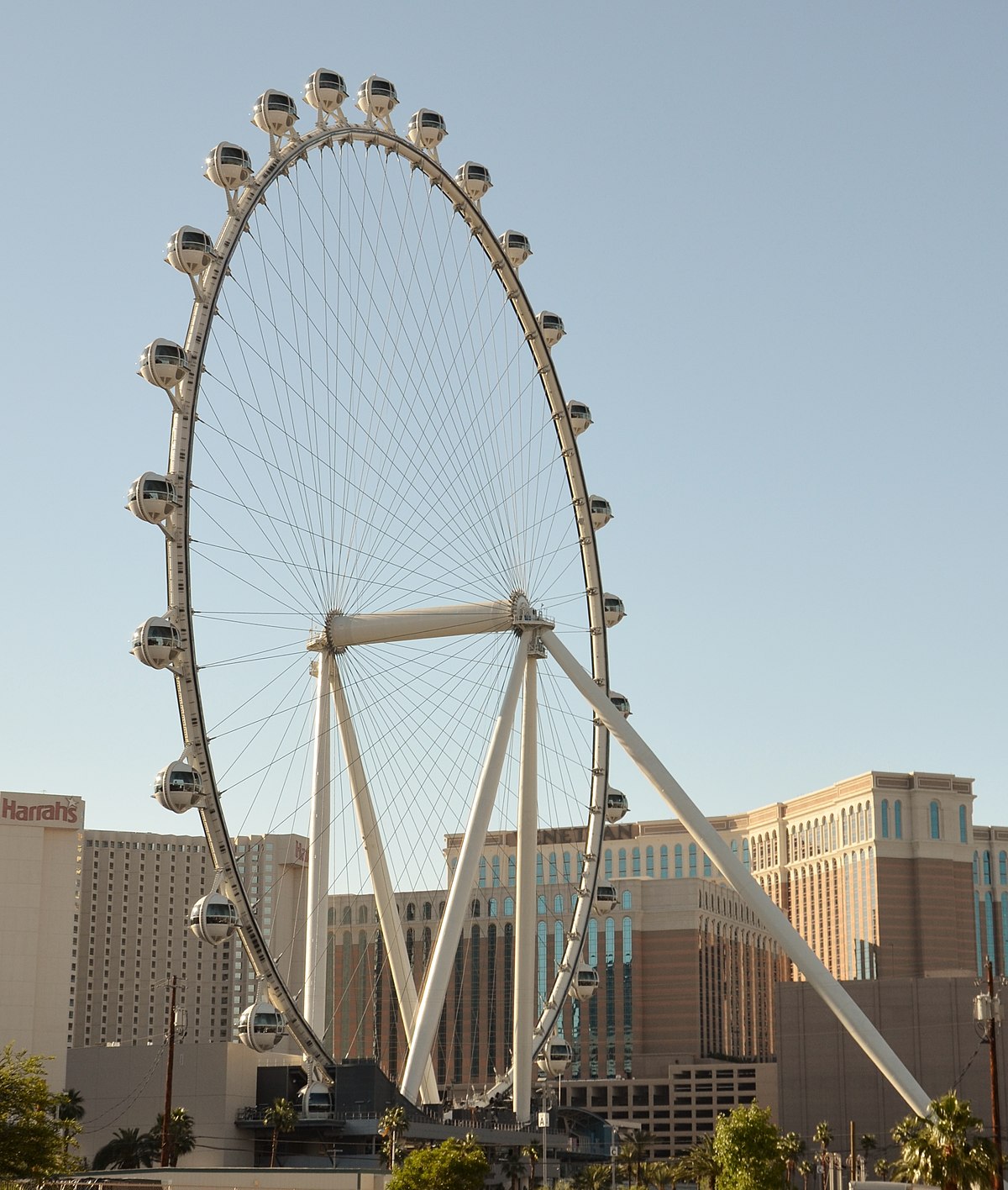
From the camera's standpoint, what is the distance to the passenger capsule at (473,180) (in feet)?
198

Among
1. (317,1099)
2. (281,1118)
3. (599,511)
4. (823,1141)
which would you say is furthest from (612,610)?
(823,1141)

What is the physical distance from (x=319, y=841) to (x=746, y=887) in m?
14.3

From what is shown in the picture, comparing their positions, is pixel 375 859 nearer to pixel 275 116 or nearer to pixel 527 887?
pixel 527 887

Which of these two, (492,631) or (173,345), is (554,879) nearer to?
(492,631)

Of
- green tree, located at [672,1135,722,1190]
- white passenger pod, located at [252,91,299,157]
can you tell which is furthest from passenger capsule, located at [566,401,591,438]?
green tree, located at [672,1135,722,1190]

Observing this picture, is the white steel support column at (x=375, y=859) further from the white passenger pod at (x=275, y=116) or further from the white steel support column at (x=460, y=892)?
the white passenger pod at (x=275, y=116)

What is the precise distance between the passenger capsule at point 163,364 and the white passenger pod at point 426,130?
14.8 m

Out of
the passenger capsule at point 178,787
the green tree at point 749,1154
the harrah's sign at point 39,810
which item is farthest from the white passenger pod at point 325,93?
the harrah's sign at point 39,810

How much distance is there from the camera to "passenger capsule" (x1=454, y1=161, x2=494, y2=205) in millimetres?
60500

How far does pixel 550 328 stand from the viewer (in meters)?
63.2

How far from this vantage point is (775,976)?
195000 mm

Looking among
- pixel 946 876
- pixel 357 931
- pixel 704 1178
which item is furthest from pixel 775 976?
pixel 704 1178

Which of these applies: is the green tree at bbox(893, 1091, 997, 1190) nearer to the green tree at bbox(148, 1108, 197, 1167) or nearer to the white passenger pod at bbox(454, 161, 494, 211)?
the white passenger pod at bbox(454, 161, 494, 211)

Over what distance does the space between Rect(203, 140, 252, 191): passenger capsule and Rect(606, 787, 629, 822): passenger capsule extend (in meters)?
25.8
